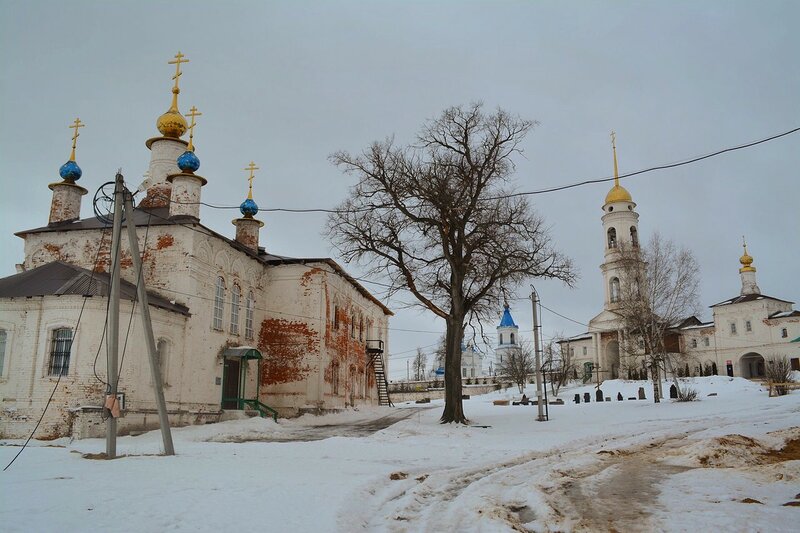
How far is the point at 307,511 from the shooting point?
24.9ft

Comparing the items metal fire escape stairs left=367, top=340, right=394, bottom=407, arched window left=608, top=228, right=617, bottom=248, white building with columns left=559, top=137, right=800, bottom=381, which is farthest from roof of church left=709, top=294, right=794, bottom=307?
metal fire escape stairs left=367, top=340, right=394, bottom=407

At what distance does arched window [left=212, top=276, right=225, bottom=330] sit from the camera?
83.4ft

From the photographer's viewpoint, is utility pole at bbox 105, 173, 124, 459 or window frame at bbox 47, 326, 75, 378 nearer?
utility pole at bbox 105, 173, 124, 459

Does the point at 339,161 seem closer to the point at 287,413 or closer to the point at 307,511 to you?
the point at 287,413

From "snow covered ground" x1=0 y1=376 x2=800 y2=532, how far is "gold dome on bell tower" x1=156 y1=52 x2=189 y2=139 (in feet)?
49.1

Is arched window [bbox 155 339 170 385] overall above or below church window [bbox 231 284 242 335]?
below

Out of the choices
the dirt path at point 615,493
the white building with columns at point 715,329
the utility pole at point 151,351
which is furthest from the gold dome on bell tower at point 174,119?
the white building with columns at point 715,329

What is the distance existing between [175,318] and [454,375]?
34.8 ft

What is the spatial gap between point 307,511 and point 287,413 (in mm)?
21718

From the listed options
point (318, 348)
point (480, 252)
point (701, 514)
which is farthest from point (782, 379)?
point (701, 514)

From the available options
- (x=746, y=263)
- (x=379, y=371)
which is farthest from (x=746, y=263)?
(x=379, y=371)

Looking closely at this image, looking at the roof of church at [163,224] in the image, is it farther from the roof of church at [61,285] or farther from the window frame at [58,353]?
the window frame at [58,353]

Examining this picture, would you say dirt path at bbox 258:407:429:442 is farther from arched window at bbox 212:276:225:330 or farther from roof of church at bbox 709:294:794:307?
roof of church at bbox 709:294:794:307

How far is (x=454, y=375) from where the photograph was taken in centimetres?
2358
